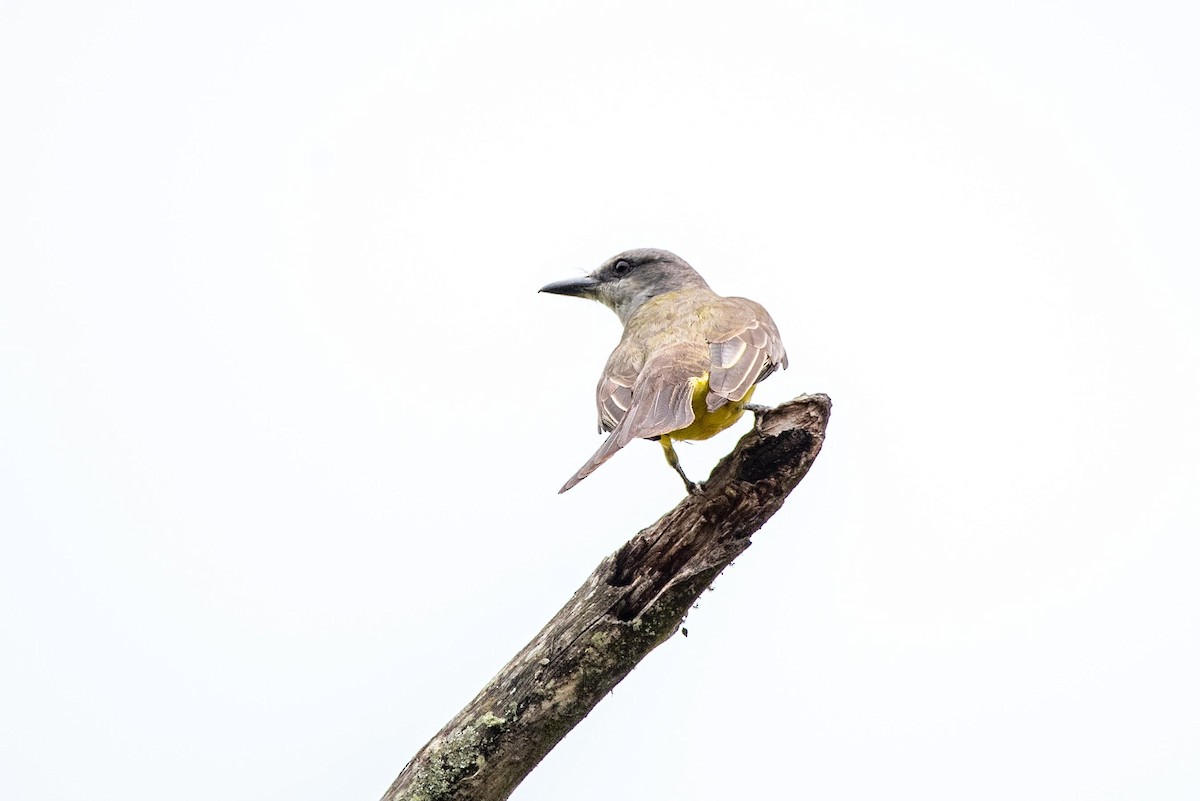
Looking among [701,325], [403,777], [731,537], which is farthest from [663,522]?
[701,325]

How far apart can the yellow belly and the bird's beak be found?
300cm

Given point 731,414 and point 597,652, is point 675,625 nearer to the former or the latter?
point 597,652

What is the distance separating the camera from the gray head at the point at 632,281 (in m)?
9.02

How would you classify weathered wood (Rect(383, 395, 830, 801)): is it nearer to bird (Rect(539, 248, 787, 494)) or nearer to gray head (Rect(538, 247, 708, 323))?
bird (Rect(539, 248, 787, 494))

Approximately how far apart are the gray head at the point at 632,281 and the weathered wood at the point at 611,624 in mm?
3885

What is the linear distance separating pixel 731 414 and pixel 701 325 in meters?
0.81

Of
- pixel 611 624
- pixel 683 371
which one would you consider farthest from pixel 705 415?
pixel 611 624

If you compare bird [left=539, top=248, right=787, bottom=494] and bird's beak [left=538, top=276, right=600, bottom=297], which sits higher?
bird's beak [left=538, top=276, right=600, bottom=297]

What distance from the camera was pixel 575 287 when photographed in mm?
9234

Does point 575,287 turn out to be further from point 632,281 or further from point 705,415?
point 705,415

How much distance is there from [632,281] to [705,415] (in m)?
3.18

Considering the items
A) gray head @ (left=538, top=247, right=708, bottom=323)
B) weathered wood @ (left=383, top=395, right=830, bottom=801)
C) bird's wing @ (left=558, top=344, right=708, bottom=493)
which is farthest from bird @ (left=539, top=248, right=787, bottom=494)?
gray head @ (left=538, top=247, right=708, bottom=323)

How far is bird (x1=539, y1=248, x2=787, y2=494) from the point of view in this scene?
566 centimetres

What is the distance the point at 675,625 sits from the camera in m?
4.88
